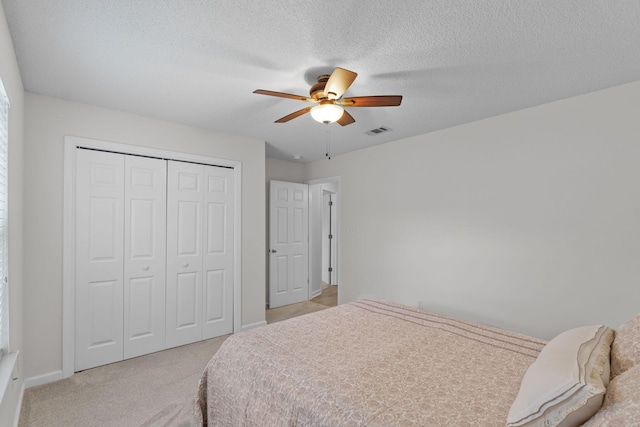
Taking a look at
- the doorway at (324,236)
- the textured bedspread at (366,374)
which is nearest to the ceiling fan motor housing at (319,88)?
the textured bedspread at (366,374)

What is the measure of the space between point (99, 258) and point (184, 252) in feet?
2.51

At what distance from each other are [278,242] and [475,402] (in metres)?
Answer: 3.91

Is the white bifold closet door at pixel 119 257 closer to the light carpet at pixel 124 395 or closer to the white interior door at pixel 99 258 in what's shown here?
the white interior door at pixel 99 258

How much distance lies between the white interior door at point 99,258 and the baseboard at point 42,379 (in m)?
0.14

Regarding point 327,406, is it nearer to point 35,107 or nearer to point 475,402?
point 475,402

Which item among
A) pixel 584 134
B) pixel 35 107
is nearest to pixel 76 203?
pixel 35 107

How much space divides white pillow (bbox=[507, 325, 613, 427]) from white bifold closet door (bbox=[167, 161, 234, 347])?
315cm

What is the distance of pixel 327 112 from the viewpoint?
7.04 ft

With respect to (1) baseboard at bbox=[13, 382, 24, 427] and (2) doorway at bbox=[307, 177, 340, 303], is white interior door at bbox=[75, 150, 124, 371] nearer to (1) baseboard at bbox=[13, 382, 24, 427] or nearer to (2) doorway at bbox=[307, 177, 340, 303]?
(1) baseboard at bbox=[13, 382, 24, 427]

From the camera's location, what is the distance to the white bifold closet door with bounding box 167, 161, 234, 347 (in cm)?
327

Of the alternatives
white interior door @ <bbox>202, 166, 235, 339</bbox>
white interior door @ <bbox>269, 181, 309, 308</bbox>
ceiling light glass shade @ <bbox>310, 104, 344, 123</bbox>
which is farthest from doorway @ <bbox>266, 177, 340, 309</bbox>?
ceiling light glass shade @ <bbox>310, 104, 344, 123</bbox>

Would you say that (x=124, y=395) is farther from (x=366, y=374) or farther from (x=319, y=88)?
(x=319, y=88)

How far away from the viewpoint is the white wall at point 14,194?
165cm

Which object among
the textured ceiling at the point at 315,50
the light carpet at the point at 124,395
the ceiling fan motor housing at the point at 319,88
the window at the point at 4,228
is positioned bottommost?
the light carpet at the point at 124,395
